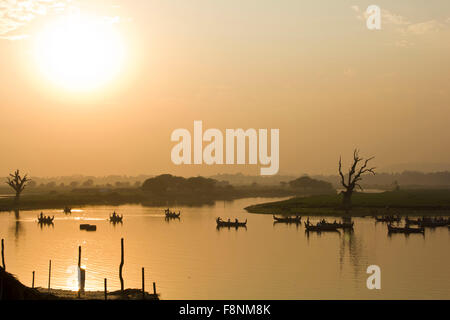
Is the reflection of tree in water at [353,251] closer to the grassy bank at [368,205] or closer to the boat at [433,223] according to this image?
the boat at [433,223]

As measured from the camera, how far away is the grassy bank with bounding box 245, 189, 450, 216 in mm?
110188

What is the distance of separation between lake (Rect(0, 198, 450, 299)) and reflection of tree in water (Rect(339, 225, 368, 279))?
113 mm

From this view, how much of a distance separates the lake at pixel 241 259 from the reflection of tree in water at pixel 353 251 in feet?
0.37

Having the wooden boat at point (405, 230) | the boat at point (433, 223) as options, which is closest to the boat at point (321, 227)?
the wooden boat at point (405, 230)

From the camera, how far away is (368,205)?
382 ft

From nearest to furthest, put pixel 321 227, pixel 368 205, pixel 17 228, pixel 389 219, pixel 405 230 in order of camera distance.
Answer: pixel 405 230 < pixel 321 227 < pixel 17 228 < pixel 389 219 < pixel 368 205

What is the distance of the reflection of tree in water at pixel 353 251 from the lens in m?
53.1

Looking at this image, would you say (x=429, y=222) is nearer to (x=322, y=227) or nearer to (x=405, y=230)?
(x=405, y=230)

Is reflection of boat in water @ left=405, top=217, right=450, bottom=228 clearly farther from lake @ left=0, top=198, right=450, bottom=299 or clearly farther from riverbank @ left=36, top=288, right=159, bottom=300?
riverbank @ left=36, top=288, right=159, bottom=300

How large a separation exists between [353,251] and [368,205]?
2185 inches

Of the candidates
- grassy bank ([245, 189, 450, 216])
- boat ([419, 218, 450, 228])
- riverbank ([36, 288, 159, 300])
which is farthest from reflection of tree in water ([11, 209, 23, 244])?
boat ([419, 218, 450, 228])

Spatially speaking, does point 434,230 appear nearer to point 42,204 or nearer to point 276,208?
point 276,208

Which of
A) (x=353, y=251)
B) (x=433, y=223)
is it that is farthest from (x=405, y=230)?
(x=353, y=251)
